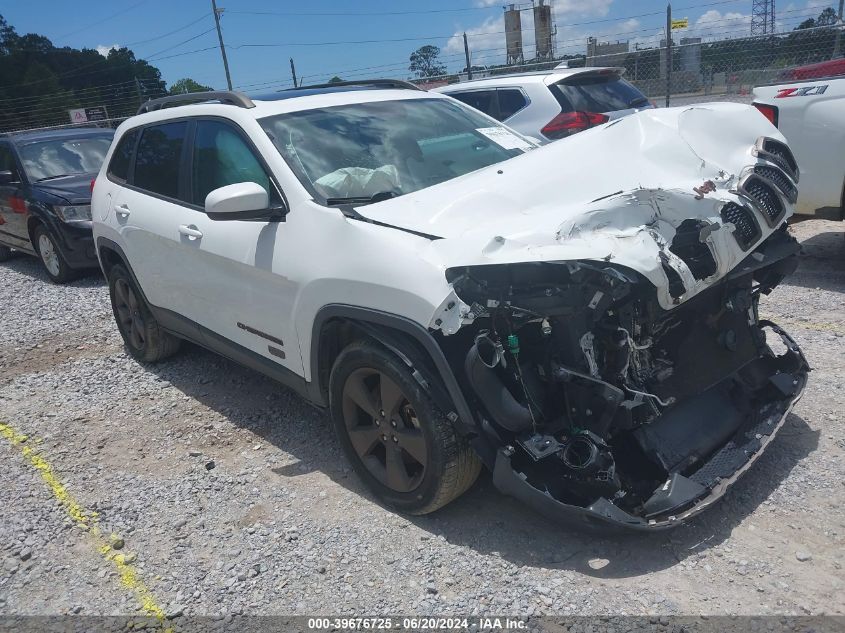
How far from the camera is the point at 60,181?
9.09 metres

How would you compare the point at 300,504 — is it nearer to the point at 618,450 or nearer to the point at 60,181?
the point at 618,450

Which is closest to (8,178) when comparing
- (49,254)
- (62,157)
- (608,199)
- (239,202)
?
(62,157)

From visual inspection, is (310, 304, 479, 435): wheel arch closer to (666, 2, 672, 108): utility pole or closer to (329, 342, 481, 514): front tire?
(329, 342, 481, 514): front tire

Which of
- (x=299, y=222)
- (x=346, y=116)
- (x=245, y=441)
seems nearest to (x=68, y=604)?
(x=245, y=441)

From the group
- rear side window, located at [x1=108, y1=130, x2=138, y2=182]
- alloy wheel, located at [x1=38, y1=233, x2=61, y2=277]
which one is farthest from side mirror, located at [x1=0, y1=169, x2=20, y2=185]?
rear side window, located at [x1=108, y1=130, x2=138, y2=182]

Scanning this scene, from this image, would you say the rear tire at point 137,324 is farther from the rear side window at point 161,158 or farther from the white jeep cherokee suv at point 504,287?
the white jeep cherokee suv at point 504,287

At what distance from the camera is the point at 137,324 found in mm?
5715

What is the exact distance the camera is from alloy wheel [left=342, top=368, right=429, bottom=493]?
3244 mm

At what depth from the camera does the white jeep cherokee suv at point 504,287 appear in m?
2.87

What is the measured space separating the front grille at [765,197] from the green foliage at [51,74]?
36529mm

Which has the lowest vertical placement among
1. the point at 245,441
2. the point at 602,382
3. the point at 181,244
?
the point at 245,441

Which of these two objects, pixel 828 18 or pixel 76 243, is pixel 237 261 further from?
pixel 828 18

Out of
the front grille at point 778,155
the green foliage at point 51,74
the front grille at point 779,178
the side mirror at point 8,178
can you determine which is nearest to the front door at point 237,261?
the front grille at point 779,178

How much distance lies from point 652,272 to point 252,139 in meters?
2.26
